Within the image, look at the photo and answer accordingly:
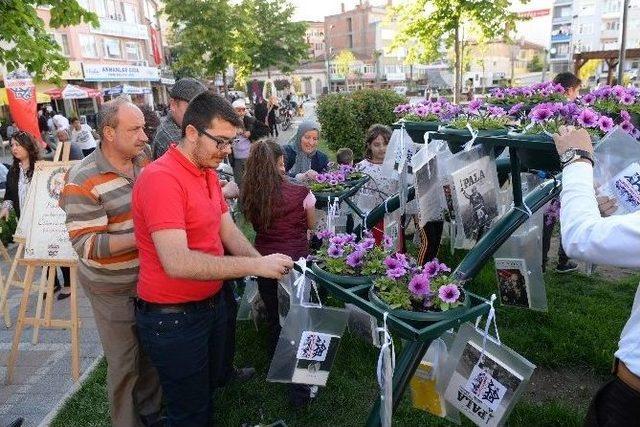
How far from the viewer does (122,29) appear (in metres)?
35.2

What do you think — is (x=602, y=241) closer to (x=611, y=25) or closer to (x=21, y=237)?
(x=21, y=237)

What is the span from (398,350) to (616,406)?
2179 millimetres

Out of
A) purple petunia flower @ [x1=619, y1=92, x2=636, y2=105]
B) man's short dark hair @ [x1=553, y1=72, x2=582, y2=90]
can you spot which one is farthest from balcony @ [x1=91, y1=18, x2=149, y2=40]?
purple petunia flower @ [x1=619, y1=92, x2=636, y2=105]

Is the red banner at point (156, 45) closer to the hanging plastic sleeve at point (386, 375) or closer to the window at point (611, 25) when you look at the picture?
the hanging plastic sleeve at point (386, 375)

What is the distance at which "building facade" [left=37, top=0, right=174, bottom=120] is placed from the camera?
29.7m

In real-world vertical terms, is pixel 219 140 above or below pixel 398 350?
above

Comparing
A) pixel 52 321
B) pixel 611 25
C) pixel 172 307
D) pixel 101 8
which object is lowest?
pixel 52 321

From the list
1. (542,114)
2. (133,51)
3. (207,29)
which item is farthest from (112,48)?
(542,114)

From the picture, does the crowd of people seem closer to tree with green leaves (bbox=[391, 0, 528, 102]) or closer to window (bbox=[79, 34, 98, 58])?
tree with green leaves (bbox=[391, 0, 528, 102])

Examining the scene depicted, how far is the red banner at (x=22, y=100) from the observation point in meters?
8.83

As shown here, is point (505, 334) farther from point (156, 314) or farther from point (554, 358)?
point (156, 314)

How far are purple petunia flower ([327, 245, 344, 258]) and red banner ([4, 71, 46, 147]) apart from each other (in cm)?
879

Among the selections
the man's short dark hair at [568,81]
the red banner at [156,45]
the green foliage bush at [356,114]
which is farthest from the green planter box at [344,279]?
the red banner at [156,45]

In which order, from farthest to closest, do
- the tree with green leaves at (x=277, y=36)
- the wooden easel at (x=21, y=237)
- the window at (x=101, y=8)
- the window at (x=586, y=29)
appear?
the window at (x=586, y=29) → the window at (x=101, y=8) → the tree with green leaves at (x=277, y=36) → the wooden easel at (x=21, y=237)
